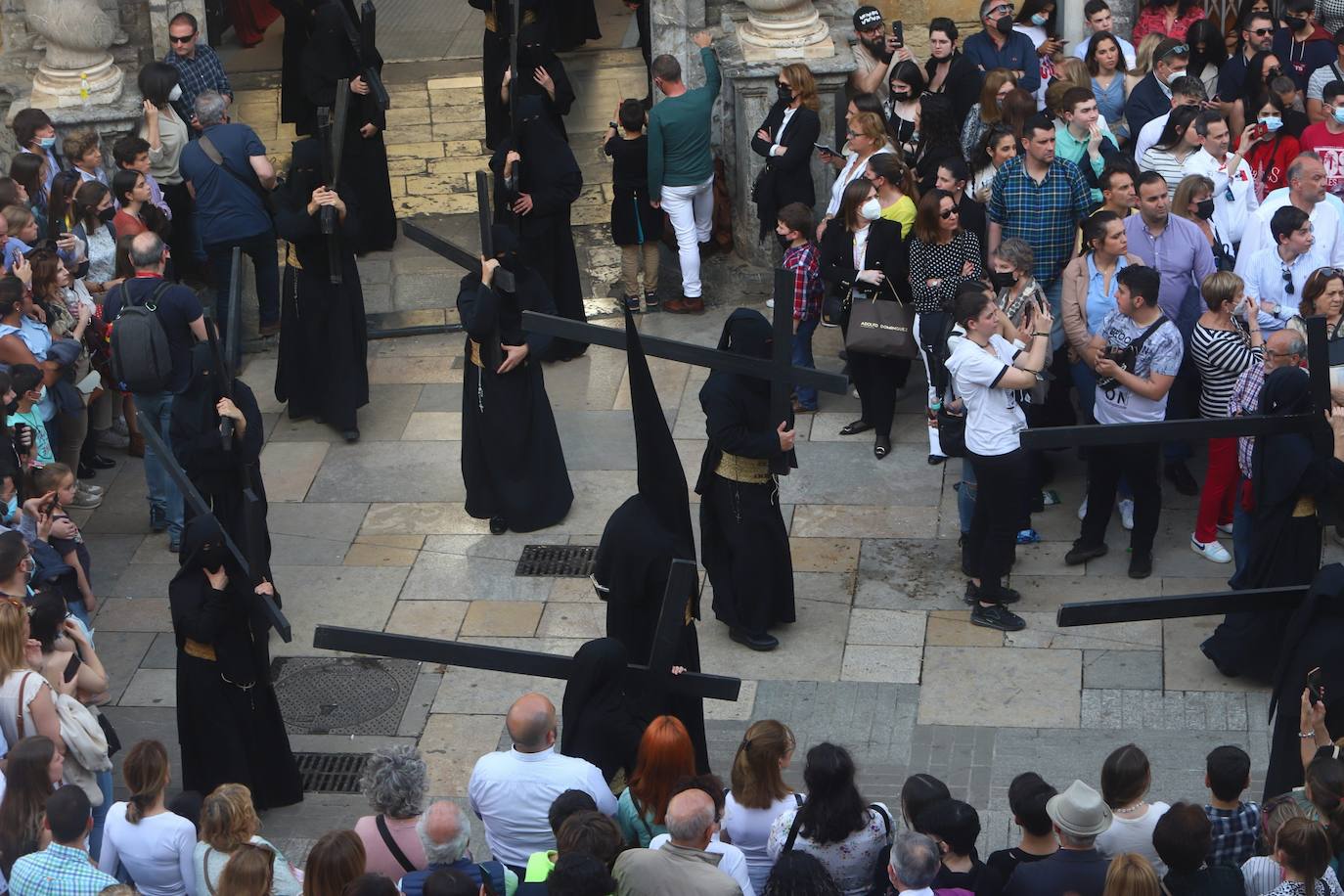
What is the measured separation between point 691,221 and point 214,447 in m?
4.71

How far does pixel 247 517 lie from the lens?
847 cm

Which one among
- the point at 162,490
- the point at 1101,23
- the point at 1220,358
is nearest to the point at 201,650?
the point at 162,490

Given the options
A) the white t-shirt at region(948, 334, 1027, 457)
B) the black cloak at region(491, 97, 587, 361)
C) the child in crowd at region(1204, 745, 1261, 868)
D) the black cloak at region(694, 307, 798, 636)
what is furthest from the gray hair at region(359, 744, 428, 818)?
the black cloak at region(491, 97, 587, 361)

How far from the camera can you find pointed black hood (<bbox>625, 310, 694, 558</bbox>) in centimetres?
745

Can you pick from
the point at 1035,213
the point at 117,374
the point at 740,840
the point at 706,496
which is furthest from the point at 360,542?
the point at 740,840

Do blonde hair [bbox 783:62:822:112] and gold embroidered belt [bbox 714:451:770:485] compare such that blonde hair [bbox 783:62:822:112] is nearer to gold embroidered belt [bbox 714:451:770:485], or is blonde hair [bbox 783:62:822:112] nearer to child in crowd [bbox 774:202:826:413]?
child in crowd [bbox 774:202:826:413]

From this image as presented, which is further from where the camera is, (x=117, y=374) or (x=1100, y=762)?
(x=117, y=374)

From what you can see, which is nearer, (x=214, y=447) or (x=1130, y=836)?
(x=1130, y=836)

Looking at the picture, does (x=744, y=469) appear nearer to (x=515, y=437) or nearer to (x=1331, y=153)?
(x=515, y=437)

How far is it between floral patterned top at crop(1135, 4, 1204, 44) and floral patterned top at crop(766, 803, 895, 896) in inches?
332

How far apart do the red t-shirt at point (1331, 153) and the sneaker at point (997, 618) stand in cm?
361

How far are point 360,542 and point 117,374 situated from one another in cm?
163

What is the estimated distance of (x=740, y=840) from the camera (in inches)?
265

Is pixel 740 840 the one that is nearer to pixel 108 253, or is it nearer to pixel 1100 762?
pixel 1100 762
